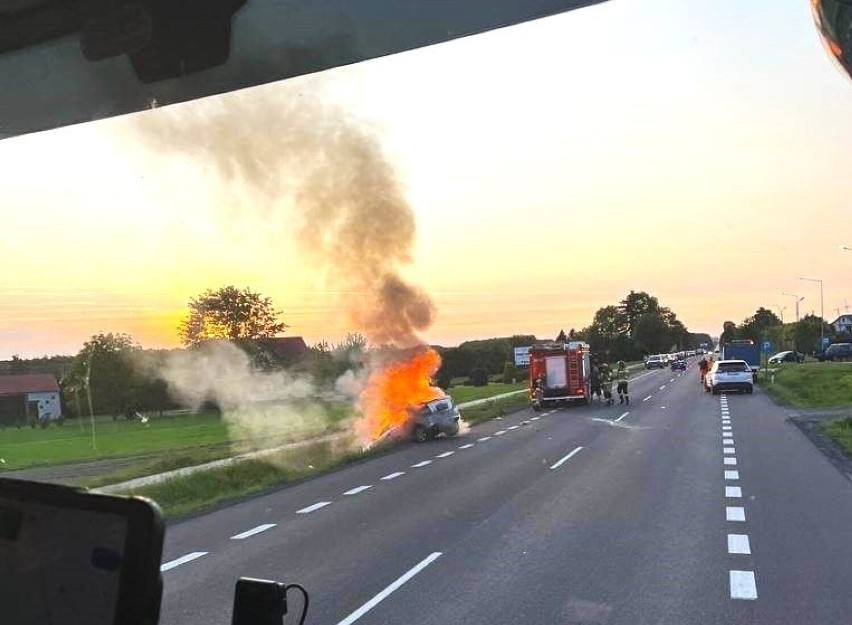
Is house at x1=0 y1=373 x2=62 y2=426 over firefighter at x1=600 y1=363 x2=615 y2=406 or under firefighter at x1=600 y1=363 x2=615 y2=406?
over

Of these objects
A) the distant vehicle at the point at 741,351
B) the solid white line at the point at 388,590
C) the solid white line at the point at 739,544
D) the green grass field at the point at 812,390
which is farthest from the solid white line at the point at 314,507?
the distant vehicle at the point at 741,351

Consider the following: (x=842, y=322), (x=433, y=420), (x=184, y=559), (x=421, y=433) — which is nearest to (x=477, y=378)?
(x=433, y=420)

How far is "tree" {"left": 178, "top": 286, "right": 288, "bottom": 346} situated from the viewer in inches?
1003

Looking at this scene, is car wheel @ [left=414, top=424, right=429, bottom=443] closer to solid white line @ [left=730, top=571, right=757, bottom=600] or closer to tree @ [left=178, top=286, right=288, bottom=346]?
tree @ [left=178, top=286, right=288, bottom=346]

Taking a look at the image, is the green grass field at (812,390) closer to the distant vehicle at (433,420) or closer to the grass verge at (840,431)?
the grass verge at (840,431)

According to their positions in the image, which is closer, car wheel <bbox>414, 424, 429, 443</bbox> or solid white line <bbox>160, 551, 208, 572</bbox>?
solid white line <bbox>160, 551, 208, 572</bbox>

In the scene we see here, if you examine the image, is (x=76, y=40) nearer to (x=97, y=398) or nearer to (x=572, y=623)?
(x=572, y=623)

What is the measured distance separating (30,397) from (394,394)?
492 inches

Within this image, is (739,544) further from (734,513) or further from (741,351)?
(741,351)

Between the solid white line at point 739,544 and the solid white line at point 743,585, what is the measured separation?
0.90 metres

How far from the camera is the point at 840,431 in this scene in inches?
753

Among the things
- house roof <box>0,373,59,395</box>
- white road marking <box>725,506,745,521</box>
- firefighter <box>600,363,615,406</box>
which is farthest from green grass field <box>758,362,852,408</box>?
house roof <box>0,373,59,395</box>

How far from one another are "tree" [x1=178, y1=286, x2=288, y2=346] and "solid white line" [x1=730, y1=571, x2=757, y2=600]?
2036 centimetres

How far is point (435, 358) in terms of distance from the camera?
89.0 feet
